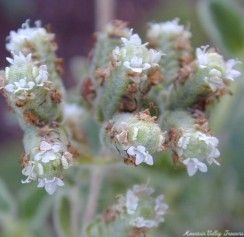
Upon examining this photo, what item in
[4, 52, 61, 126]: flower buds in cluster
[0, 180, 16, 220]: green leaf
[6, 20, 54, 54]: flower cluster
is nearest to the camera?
[4, 52, 61, 126]: flower buds in cluster

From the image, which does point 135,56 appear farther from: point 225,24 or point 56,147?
point 225,24

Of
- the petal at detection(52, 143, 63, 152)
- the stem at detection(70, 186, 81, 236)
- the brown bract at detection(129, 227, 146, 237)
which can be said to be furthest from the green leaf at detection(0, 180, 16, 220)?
the petal at detection(52, 143, 63, 152)

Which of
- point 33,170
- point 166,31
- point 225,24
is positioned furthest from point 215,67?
point 225,24

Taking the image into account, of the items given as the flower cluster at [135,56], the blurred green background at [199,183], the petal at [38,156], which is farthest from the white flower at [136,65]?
the blurred green background at [199,183]

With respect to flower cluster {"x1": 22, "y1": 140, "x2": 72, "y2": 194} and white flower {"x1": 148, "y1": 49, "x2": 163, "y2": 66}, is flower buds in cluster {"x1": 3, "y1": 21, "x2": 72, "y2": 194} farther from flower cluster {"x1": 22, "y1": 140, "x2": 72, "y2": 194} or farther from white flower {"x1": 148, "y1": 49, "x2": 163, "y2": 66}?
white flower {"x1": 148, "y1": 49, "x2": 163, "y2": 66}

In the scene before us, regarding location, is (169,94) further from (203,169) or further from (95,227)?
(95,227)

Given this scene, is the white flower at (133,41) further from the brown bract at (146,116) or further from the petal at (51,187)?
the petal at (51,187)
